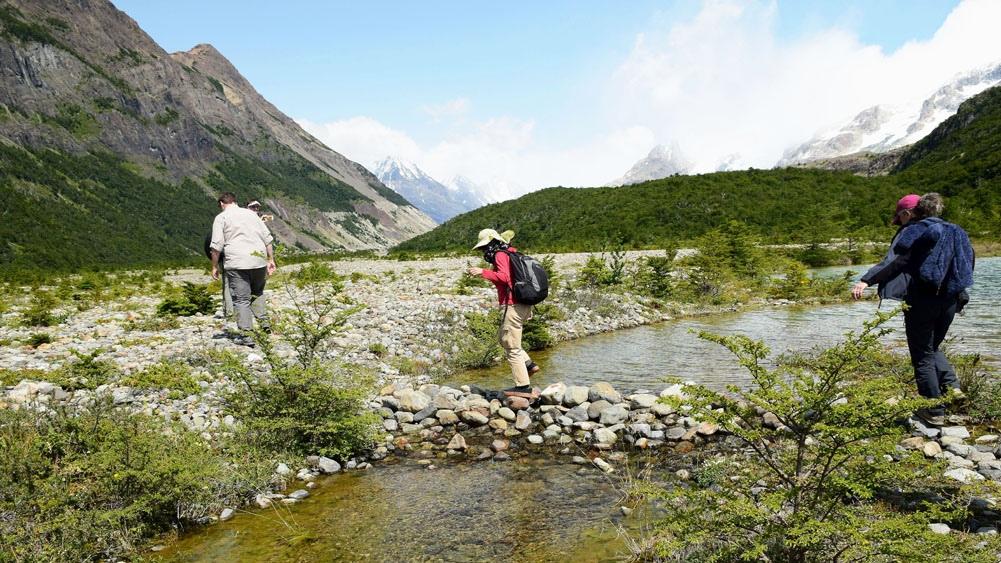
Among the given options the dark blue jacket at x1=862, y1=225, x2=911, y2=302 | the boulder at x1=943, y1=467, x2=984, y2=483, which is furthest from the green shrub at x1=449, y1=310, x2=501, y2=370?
the boulder at x1=943, y1=467, x2=984, y2=483

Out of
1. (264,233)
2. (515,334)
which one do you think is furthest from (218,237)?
(515,334)

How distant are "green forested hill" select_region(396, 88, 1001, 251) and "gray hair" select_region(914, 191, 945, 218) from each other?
29.3 metres

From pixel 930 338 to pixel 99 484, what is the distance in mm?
8515

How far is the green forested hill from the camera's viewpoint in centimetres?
3847

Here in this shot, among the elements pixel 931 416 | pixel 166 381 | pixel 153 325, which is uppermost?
pixel 153 325

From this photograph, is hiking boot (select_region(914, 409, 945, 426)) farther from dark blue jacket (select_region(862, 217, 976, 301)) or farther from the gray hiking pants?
the gray hiking pants

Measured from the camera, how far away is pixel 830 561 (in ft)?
10.5

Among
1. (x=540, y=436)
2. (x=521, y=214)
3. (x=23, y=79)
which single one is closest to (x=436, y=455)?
(x=540, y=436)

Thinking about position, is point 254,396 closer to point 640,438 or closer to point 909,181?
point 640,438

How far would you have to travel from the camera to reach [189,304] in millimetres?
14133

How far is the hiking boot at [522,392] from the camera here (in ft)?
26.0

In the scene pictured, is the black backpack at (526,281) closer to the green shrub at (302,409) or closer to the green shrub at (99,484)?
the green shrub at (302,409)

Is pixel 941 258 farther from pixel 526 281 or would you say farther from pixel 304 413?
pixel 304 413

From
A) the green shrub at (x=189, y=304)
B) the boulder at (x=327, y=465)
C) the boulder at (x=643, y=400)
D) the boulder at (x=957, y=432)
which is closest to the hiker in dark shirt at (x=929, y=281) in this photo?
the boulder at (x=957, y=432)
